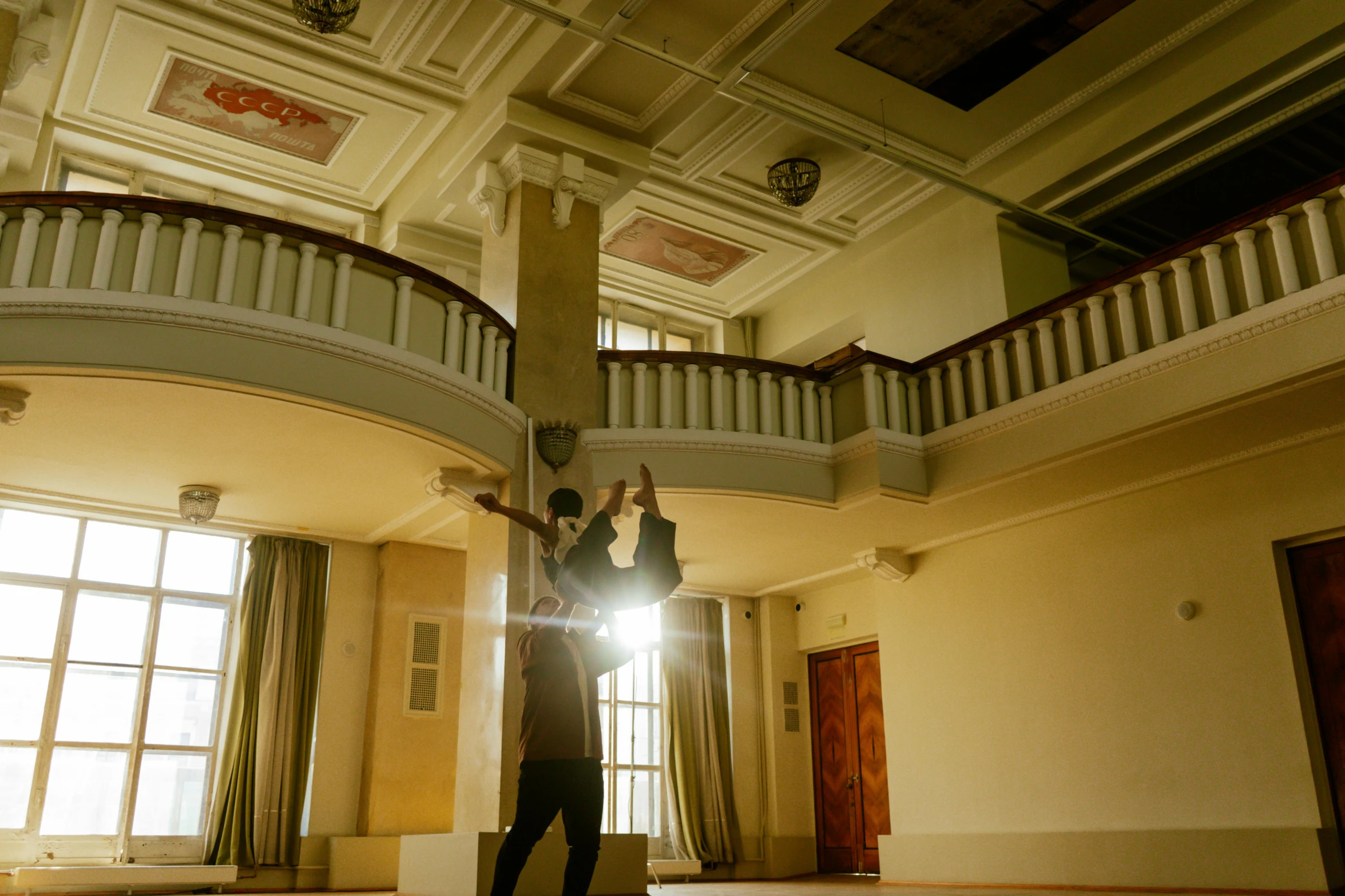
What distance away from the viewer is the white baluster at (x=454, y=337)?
8164 mm

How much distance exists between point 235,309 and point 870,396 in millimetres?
5161

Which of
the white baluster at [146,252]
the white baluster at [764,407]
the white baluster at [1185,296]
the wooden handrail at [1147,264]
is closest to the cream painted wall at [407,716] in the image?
the white baluster at [764,407]

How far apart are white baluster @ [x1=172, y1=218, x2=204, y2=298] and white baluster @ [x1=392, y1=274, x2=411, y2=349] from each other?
4.48 ft

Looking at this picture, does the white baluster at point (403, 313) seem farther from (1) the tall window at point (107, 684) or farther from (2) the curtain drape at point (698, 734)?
(2) the curtain drape at point (698, 734)

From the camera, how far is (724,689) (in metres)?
12.9

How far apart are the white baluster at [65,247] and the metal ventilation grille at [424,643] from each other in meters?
5.13

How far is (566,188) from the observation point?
31.3ft

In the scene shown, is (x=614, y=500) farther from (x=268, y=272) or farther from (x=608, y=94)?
(x=608, y=94)

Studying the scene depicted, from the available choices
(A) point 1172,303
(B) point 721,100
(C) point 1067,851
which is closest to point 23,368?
(B) point 721,100

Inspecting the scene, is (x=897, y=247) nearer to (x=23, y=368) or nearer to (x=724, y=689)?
(x=724, y=689)

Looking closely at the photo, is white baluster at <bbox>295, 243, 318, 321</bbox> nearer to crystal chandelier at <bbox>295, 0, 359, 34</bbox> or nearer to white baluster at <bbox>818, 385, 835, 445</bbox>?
crystal chandelier at <bbox>295, 0, 359, 34</bbox>

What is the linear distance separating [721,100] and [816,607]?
616cm

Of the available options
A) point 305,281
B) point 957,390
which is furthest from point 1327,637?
point 305,281

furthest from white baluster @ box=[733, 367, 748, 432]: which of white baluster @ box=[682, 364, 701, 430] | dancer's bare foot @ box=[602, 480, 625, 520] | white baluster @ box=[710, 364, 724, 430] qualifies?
dancer's bare foot @ box=[602, 480, 625, 520]
